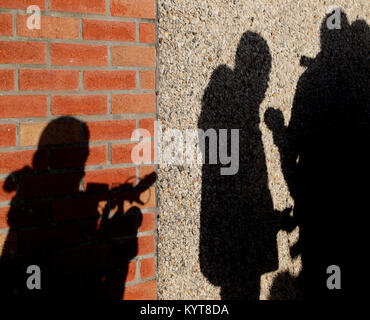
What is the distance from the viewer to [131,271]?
6.22 feet

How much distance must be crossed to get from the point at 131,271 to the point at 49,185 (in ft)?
1.93

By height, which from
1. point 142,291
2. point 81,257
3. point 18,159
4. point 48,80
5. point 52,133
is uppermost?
point 48,80

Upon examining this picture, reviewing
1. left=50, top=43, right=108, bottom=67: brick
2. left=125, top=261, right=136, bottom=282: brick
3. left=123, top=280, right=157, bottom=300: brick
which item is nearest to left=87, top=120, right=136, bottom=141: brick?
left=50, top=43, right=108, bottom=67: brick

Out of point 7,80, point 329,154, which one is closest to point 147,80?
point 7,80

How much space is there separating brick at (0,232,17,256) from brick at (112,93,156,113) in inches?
26.6

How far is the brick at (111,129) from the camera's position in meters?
1.73

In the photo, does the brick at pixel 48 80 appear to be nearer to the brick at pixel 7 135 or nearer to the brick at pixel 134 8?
the brick at pixel 7 135

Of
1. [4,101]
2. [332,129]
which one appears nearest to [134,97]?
[4,101]

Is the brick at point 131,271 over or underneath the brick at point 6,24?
underneath

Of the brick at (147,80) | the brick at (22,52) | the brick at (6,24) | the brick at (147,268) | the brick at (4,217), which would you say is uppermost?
the brick at (6,24)

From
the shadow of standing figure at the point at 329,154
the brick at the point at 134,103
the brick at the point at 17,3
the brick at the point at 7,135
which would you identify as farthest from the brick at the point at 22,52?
the shadow of standing figure at the point at 329,154

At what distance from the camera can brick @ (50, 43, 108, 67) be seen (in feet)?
5.30

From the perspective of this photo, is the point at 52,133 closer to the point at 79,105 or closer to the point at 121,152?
the point at 79,105

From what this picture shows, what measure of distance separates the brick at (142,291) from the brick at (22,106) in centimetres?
92
